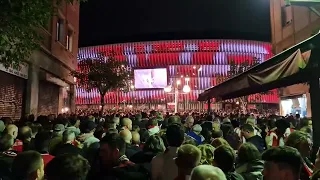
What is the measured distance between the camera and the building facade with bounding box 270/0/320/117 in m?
23.9

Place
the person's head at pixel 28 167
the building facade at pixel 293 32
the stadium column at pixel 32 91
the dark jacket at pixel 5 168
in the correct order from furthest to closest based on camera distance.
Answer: the building facade at pixel 293 32
the stadium column at pixel 32 91
the dark jacket at pixel 5 168
the person's head at pixel 28 167

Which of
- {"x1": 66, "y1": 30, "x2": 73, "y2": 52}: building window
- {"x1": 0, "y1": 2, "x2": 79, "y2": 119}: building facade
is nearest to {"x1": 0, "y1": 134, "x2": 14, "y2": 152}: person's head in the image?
{"x1": 0, "y1": 2, "x2": 79, "y2": 119}: building facade

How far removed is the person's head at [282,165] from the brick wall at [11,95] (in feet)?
49.0

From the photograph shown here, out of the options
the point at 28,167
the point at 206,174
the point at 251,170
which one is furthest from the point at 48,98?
the point at 206,174

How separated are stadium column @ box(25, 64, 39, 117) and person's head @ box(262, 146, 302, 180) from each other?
17.1 meters

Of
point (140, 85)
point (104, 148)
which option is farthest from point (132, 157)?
point (140, 85)

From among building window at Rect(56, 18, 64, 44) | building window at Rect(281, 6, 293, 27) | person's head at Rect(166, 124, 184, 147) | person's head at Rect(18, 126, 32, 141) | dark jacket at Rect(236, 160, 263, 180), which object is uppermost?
building window at Rect(281, 6, 293, 27)

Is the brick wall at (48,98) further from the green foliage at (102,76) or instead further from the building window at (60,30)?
the green foliage at (102,76)

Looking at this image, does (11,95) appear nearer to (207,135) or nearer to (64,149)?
(207,135)

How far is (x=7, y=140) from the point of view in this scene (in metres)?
5.14

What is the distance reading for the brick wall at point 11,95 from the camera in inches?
615

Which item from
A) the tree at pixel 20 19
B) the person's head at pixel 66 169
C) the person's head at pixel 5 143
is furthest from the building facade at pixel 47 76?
the person's head at pixel 66 169

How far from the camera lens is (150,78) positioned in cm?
4869

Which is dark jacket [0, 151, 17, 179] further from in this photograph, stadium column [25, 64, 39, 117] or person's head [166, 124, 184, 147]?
stadium column [25, 64, 39, 117]
